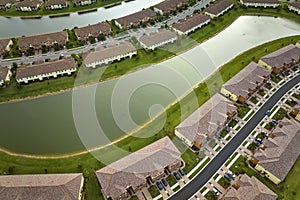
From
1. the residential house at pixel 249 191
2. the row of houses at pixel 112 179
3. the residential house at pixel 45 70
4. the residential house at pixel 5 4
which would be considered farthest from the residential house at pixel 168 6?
the residential house at pixel 249 191

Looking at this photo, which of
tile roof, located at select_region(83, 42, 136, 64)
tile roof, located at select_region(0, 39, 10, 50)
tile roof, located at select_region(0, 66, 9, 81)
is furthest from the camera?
tile roof, located at select_region(0, 39, 10, 50)

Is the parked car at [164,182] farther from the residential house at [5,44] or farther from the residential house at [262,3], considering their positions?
the residential house at [262,3]

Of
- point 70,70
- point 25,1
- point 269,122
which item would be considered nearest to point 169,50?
point 70,70

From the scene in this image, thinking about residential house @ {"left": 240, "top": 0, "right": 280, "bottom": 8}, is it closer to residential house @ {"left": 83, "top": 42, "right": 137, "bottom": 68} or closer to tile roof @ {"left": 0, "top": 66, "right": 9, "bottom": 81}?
residential house @ {"left": 83, "top": 42, "right": 137, "bottom": 68}

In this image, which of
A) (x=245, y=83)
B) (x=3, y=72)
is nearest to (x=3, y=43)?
(x=3, y=72)

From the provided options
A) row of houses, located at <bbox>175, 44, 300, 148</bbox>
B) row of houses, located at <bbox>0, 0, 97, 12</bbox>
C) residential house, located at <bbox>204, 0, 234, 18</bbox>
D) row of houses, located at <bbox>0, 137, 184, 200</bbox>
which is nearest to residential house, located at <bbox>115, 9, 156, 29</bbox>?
residential house, located at <bbox>204, 0, 234, 18</bbox>

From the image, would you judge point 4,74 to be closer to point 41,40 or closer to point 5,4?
point 41,40

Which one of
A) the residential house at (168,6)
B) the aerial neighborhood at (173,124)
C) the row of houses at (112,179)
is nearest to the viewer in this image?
the row of houses at (112,179)
